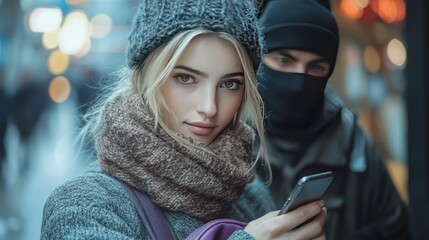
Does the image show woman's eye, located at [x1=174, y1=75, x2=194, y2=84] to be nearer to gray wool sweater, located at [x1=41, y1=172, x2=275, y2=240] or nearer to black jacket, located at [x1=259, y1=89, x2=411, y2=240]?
gray wool sweater, located at [x1=41, y1=172, x2=275, y2=240]

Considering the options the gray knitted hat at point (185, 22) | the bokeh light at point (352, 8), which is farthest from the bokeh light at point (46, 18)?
the gray knitted hat at point (185, 22)

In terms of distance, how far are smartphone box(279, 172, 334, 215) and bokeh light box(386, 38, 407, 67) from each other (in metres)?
2.16

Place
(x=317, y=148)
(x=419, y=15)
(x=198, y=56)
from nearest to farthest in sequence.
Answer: (x=198, y=56)
(x=317, y=148)
(x=419, y=15)

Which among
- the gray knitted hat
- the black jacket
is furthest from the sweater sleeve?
the black jacket

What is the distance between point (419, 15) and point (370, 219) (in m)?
0.92

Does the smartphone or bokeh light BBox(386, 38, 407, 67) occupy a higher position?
the smartphone

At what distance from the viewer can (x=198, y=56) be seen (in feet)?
5.39

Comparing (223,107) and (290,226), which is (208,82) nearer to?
(223,107)

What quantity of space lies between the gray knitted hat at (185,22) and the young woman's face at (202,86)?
0.13 ft

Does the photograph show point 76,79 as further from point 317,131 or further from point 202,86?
point 202,86

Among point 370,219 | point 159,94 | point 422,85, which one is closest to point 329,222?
point 370,219

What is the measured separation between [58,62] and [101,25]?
1438 millimetres

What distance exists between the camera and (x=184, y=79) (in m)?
1.67

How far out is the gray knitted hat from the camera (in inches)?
64.6
